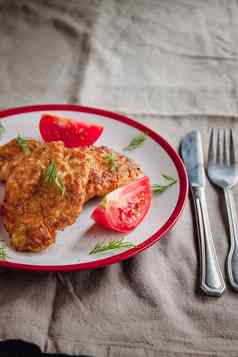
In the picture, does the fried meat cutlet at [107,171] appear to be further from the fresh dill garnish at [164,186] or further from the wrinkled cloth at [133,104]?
the wrinkled cloth at [133,104]

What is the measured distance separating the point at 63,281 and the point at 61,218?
0.24 m

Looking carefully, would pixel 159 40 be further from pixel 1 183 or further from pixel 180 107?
pixel 1 183

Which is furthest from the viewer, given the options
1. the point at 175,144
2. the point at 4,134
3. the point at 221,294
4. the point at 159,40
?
the point at 159,40

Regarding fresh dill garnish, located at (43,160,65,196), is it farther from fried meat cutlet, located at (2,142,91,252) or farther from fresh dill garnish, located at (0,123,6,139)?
fresh dill garnish, located at (0,123,6,139)

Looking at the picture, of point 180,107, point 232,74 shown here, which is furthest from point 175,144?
point 232,74

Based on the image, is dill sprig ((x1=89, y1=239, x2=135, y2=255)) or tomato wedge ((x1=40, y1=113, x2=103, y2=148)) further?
tomato wedge ((x1=40, y1=113, x2=103, y2=148))

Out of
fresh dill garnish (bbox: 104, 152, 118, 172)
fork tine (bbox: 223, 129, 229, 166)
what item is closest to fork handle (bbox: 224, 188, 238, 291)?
fork tine (bbox: 223, 129, 229, 166)

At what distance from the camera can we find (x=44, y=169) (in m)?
2.12

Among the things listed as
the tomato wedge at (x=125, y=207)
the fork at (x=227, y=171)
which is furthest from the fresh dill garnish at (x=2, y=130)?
the fork at (x=227, y=171)

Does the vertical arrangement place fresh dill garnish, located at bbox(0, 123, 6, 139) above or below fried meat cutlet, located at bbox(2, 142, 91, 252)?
above

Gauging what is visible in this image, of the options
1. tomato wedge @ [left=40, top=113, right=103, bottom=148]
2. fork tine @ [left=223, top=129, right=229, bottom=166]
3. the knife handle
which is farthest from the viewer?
fork tine @ [left=223, top=129, right=229, bottom=166]

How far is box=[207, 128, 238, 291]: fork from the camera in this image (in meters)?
2.20

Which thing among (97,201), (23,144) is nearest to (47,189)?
(97,201)

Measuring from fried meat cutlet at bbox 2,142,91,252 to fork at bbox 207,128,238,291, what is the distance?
0.66 metres
